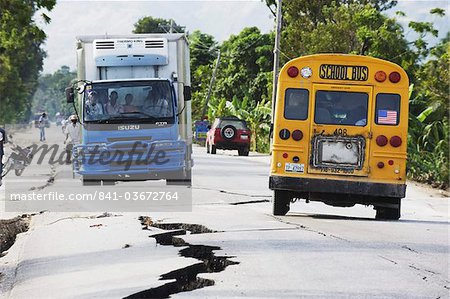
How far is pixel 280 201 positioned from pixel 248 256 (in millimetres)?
5202

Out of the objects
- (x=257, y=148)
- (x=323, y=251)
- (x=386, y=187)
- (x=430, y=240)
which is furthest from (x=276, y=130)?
(x=257, y=148)

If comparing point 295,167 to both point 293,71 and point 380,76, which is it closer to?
point 293,71

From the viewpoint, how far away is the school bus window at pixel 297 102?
15008 millimetres

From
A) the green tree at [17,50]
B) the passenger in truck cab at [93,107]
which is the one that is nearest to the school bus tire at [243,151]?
the green tree at [17,50]

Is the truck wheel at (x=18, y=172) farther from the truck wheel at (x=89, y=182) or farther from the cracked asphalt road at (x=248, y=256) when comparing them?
the cracked asphalt road at (x=248, y=256)

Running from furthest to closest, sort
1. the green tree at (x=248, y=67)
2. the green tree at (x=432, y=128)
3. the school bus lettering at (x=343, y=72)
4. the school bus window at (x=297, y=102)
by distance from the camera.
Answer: the green tree at (x=248, y=67) → the green tree at (x=432, y=128) → the school bus window at (x=297, y=102) → the school bus lettering at (x=343, y=72)

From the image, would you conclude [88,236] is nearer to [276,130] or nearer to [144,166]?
[276,130]

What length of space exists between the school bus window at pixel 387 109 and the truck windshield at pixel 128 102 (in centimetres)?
583

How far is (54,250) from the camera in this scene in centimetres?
1138

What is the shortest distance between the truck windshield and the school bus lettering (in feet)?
17.5

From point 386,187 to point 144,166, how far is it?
20.8 feet

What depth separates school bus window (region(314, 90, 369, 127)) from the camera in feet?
49.2

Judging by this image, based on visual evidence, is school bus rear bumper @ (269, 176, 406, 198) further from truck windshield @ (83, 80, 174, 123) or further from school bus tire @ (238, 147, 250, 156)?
school bus tire @ (238, 147, 250, 156)

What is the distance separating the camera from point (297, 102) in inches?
591
